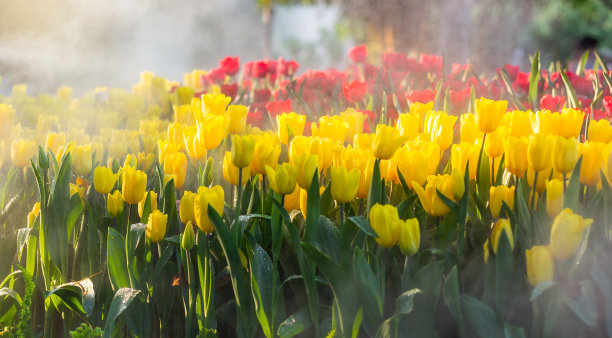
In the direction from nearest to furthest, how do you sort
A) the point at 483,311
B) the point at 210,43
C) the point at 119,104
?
the point at 483,311 < the point at 119,104 < the point at 210,43

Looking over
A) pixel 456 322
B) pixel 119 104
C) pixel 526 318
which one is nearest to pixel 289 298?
pixel 456 322

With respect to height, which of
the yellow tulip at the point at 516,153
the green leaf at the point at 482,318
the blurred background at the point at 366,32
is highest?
the blurred background at the point at 366,32

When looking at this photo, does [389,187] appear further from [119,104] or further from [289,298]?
[119,104]

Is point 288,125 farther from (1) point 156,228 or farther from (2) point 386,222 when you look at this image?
(2) point 386,222

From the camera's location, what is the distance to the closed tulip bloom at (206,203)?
4.36ft

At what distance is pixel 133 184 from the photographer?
1.49m

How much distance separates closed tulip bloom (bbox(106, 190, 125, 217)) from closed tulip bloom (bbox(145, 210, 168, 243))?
0.16m

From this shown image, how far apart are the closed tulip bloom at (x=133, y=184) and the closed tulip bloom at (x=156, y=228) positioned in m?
0.10

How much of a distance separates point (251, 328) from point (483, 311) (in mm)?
517

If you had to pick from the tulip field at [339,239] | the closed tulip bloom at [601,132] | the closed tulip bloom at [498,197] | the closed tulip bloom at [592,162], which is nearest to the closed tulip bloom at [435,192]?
the tulip field at [339,239]

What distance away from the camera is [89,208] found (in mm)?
1608

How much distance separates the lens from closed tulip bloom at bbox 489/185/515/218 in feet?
4.50

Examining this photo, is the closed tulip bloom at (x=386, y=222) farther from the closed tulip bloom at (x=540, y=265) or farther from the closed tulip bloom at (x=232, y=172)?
the closed tulip bloom at (x=232, y=172)

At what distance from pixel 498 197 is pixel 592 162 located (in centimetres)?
24
